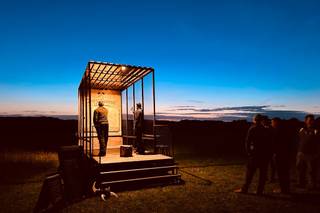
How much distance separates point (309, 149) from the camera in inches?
264

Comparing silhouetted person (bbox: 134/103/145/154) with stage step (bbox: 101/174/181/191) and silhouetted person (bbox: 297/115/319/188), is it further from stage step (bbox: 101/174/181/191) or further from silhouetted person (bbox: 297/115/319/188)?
silhouetted person (bbox: 297/115/319/188)

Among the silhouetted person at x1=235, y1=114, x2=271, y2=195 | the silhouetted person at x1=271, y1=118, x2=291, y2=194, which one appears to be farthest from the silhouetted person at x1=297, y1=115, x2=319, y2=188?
the silhouetted person at x1=235, y1=114, x2=271, y2=195

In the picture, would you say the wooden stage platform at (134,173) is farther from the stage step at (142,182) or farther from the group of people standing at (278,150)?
the group of people standing at (278,150)

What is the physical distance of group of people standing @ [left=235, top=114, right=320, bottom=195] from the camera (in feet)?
20.6

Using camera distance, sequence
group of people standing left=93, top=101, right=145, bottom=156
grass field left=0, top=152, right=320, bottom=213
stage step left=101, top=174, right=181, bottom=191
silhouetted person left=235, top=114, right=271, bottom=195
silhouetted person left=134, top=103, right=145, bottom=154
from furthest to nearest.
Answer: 1. silhouetted person left=134, top=103, right=145, bottom=154
2. group of people standing left=93, top=101, right=145, bottom=156
3. stage step left=101, top=174, right=181, bottom=191
4. silhouetted person left=235, top=114, right=271, bottom=195
5. grass field left=0, top=152, right=320, bottom=213

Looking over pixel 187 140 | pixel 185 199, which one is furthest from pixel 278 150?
pixel 187 140

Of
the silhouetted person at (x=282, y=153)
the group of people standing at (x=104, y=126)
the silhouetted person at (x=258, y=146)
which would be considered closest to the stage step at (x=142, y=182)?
the group of people standing at (x=104, y=126)

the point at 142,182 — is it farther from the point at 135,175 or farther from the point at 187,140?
the point at 187,140

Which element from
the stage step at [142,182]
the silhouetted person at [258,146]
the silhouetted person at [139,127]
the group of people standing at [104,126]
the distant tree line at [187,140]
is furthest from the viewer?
the distant tree line at [187,140]

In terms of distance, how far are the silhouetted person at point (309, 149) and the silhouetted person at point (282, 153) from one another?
0.44 metres

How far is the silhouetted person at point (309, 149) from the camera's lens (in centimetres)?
666

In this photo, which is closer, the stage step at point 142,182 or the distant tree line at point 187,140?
the stage step at point 142,182

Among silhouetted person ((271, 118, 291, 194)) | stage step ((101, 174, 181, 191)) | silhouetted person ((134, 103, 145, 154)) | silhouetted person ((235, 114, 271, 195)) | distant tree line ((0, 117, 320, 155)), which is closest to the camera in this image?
silhouetted person ((235, 114, 271, 195))

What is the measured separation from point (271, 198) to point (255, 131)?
166 centimetres
